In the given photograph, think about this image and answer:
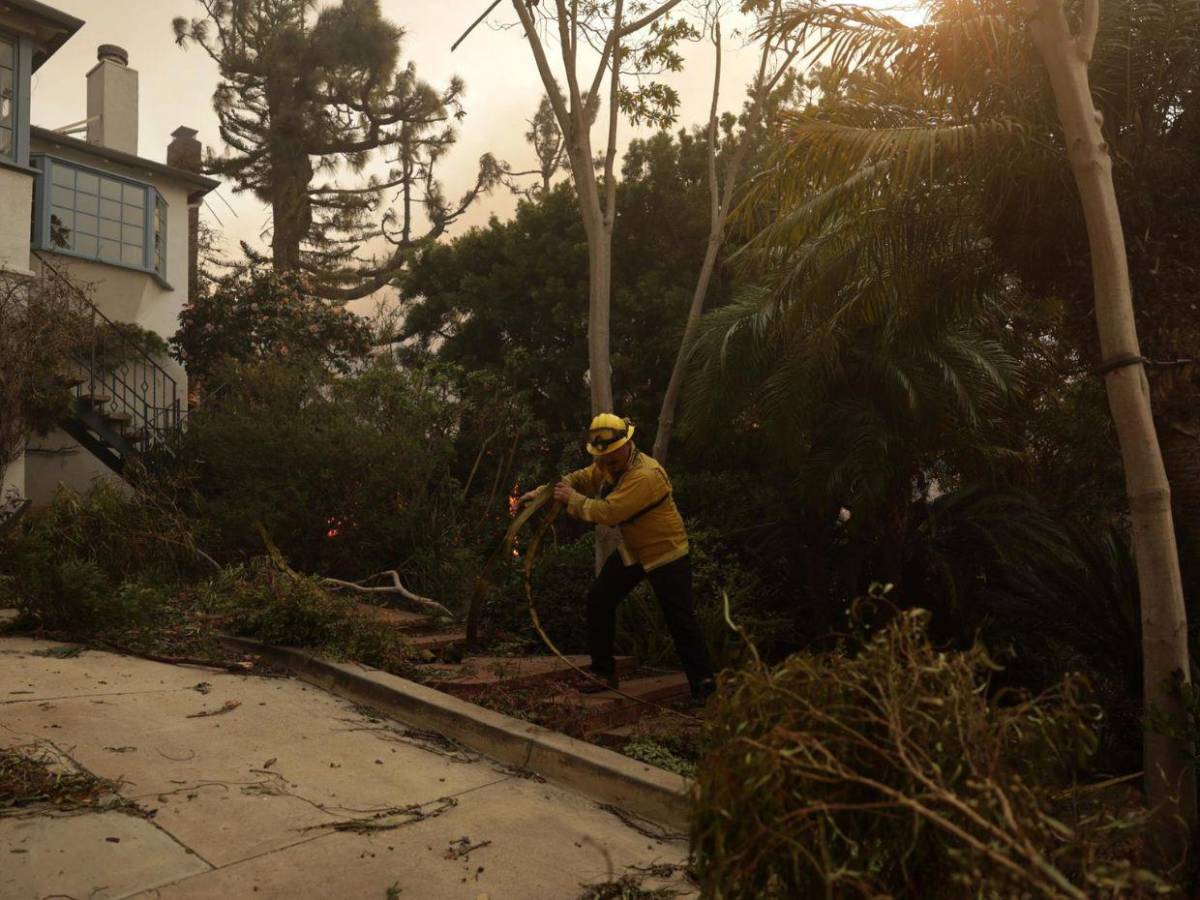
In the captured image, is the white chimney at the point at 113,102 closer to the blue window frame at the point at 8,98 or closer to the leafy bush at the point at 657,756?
the blue window frame at the point at 8,98

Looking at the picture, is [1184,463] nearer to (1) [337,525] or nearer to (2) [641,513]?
(2) [641,513]

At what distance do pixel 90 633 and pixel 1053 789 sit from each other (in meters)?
7.15

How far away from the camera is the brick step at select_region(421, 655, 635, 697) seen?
666 cm

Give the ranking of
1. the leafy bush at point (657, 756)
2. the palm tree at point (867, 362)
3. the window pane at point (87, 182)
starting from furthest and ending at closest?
1. the window pane at point (87, 182)
2. the palm tree at point (867, 362)
3. the leafy bush at point (657, 756)

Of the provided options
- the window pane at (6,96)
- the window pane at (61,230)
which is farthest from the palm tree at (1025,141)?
the window pane at (61,230)

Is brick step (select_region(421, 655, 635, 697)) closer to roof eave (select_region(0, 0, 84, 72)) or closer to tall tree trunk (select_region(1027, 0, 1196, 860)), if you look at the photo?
tall tree trunk (select_region(1027, 0, 1196, 860))

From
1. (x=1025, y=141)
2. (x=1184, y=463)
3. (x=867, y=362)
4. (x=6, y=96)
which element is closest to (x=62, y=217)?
(x=6, y=96)

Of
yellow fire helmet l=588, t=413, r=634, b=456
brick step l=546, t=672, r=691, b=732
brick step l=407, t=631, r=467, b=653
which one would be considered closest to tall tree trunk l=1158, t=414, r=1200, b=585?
brick step l=546, t=672, r=691, b=732

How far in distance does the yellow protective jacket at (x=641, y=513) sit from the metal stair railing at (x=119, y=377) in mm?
8656

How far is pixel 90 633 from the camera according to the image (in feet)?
25.0

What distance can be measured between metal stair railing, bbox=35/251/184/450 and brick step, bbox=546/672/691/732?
8504 millimetres

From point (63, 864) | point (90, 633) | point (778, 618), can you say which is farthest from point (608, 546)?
point (63, 864)

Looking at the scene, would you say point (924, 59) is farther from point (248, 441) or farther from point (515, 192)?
point (515, 192)

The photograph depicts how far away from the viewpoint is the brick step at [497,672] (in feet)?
21.9
